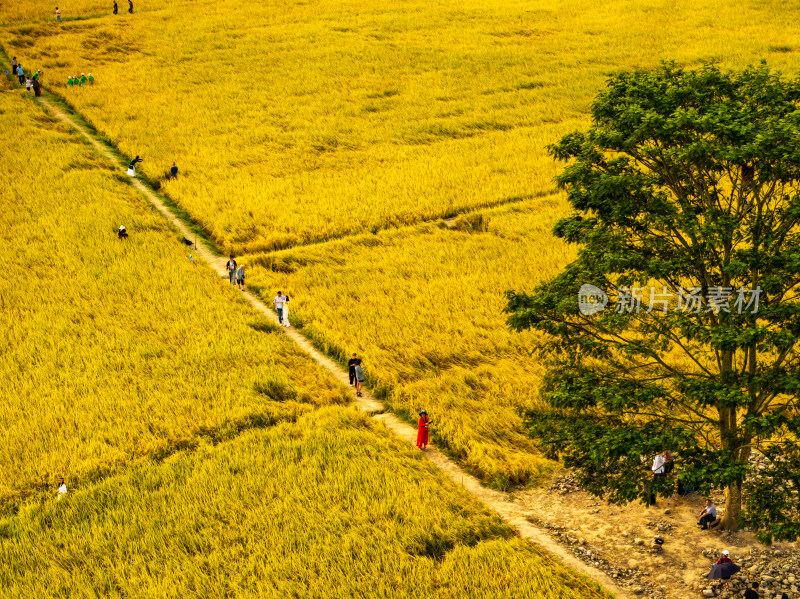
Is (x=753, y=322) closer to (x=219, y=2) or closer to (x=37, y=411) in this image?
(x=37, y=411)

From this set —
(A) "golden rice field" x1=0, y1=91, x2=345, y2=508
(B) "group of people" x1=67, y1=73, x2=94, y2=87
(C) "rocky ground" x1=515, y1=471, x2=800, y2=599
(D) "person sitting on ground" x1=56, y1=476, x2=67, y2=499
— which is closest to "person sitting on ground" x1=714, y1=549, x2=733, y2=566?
(C) "rocky ground" x1=515, y1=471, x2=800, y2=599

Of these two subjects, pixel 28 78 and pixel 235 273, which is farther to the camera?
pixel 28 78

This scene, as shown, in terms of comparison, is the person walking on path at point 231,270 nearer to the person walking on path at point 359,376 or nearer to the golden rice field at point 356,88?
the golden rice field at point 356,88

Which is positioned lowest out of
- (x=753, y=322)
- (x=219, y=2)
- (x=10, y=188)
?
(x=10, y=188)

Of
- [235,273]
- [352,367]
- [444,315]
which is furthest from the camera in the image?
[235,273]

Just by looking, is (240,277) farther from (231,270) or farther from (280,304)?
(280,304)

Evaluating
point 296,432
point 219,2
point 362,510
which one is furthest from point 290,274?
point 219,2

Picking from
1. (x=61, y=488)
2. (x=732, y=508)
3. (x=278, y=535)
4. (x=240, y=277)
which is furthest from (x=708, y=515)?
(x=240, y=277)
